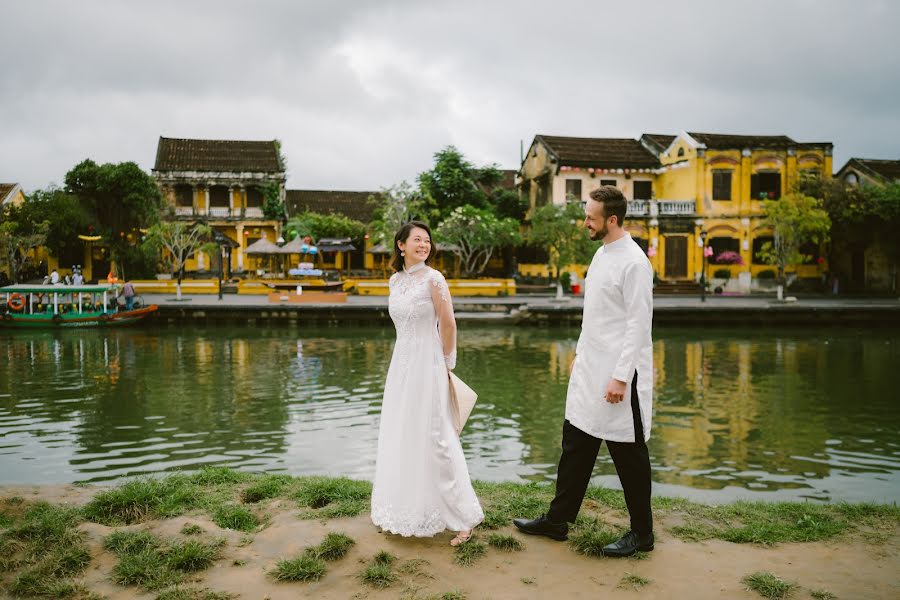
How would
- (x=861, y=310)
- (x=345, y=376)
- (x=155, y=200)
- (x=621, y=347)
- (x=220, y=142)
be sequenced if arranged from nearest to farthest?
(x=621, y=347) → (x=345, y=376) → (x=861, y=310) → (x=155, y=200) → (x=220, y=142)

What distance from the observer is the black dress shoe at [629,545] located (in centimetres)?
349

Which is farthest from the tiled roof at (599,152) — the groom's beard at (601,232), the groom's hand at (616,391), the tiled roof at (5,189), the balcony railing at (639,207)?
the groom's hand at (616,391)

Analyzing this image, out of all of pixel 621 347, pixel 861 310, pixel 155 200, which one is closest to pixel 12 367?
pixel 621 347

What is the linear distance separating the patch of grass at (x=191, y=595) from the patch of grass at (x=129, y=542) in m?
0.52

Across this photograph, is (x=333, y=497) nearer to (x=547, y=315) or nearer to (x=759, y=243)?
(x=547, y=315)

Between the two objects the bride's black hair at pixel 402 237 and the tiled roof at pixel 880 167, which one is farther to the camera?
the tiled roof at pixel 880 167

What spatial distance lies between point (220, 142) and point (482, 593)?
4266 cm

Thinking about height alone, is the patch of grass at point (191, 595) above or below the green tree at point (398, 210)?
below

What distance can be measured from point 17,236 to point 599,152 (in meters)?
26.5

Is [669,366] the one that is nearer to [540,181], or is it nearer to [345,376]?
[345,376]

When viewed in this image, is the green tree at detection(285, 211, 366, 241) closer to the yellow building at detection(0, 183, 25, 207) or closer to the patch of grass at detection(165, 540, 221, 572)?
the yellow building at detection(0, 183, 25, 207)

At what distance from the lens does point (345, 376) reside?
13070mm

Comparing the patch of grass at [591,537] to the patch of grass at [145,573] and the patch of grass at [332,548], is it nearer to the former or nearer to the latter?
the patch of grass at [332,548]

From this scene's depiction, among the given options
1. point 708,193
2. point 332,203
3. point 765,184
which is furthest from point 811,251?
point 332,203
